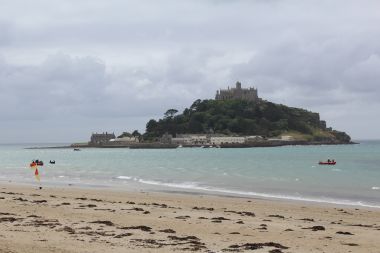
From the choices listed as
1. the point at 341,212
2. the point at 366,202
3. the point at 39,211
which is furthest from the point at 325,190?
the point at 39,211

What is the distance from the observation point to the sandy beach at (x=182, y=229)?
11859 mm

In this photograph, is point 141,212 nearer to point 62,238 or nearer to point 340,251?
point 62,238

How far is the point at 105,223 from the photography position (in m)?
15.6

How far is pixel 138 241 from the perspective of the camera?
1245 centimetres

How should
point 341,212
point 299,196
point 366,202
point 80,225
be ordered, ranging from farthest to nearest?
point 299,196, point 366,202, point 341,212, point 80,225

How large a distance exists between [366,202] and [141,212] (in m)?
12.7

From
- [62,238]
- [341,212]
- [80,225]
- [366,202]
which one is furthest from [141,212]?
[366,202]

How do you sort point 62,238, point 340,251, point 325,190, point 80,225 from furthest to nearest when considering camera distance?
point 325,190
point 80,225
point 62,238
point 340,251

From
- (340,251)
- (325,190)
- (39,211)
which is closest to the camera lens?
(340,251)

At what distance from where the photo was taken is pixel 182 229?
48.3ft

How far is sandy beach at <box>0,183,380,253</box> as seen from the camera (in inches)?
467

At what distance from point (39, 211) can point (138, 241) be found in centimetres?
741

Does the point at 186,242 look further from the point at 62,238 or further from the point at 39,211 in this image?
the point at 39,211

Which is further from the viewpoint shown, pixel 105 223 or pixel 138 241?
pixel 105 223
